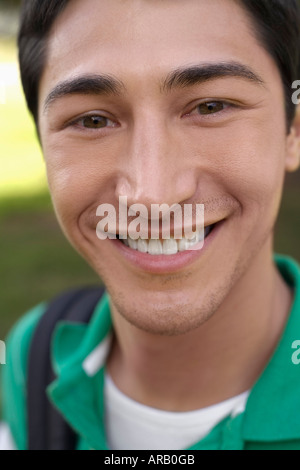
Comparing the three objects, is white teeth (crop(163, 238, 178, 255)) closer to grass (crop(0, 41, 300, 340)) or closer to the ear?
the ear

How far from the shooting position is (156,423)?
6.57 ft

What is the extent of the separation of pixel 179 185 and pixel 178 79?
26 centimetres

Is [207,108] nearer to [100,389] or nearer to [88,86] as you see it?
[88,86]

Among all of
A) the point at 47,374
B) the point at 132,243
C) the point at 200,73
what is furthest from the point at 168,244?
the point at 47,374

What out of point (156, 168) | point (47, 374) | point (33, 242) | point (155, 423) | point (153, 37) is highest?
point (153, 37)

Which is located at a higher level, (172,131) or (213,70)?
(213,70)

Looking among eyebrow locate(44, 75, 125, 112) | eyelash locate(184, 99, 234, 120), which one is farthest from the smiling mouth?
eyebrow locate(44, 75, 125, 112)

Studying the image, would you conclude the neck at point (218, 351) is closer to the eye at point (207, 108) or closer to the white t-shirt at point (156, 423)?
the white t-shirt at point (156, 423)

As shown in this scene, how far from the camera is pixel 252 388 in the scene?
1886 millimetres

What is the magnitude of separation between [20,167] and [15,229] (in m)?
2.23

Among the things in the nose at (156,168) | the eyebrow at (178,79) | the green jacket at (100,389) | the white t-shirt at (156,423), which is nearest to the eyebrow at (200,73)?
the eyebrow at (178,79)

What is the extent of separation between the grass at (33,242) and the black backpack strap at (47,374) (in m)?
2.59

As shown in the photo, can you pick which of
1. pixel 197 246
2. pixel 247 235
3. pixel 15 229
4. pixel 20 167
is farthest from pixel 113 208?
pixel 20 167
